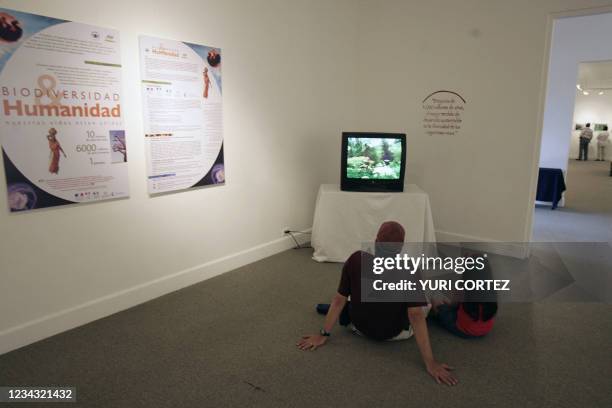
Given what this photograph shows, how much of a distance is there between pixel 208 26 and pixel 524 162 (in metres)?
3.27

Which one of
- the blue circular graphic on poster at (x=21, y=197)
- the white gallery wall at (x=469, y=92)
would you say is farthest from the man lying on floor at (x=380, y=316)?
the white gallery wall at (x=469, y=92)

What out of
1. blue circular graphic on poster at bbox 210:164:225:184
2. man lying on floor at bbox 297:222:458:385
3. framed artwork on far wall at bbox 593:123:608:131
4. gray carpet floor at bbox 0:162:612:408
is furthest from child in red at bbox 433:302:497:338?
framed artwork on far wall at bbox 593:123:608:131

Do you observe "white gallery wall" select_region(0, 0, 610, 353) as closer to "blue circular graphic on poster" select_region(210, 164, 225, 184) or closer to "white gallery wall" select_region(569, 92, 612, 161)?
"blue circular graphic on poster" select_region(210, 164, 225, 184)

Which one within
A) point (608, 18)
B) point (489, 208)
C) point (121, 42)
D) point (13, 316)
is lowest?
point (13, 316)

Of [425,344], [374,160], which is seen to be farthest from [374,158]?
[425,344]

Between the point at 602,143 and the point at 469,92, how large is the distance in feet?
47.5

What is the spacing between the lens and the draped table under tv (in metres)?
3.96

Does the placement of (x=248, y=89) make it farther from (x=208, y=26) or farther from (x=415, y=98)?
(x=415, y=98)

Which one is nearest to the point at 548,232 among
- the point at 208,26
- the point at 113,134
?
the point at 208,26

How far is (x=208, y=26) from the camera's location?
3.43 m

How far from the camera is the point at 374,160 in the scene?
4047 millimetres

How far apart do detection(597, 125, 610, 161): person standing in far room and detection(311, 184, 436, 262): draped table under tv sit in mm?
15049
